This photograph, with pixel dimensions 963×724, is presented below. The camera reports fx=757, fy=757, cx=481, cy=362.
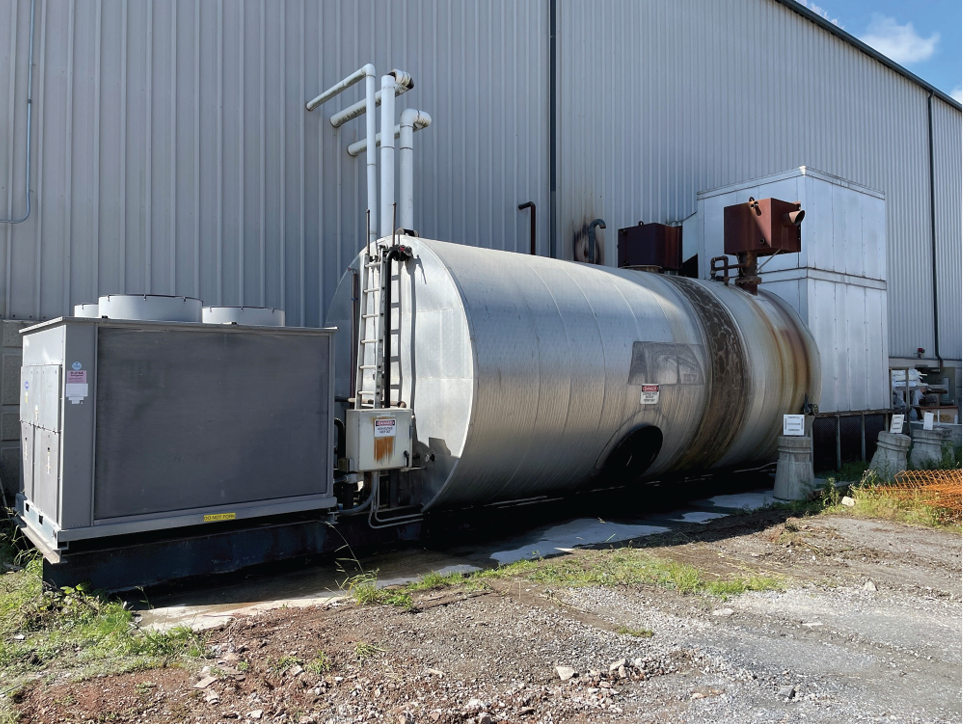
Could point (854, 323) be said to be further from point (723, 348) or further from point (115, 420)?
point (115, 420)

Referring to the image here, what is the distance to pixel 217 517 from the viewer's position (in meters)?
6.39

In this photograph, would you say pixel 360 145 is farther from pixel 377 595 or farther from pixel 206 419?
pixel 377 595

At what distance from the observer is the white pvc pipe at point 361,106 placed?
10.2 m

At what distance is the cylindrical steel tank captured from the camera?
765cm

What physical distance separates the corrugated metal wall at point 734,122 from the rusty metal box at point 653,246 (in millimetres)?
1005

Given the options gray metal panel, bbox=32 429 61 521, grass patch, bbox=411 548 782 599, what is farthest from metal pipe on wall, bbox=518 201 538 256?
gray metal panel, bbox=32 429 61 521

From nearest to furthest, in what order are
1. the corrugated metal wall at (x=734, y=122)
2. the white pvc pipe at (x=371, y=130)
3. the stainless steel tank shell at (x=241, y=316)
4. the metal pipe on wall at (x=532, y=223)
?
the stainless steel tank shell at (x=241, y=316)
the white pvc pipe at (x=371, y=130)
the metal pipe on wall at (x=532, y=223)
the corrugated metal wall at (x=734, y=122)

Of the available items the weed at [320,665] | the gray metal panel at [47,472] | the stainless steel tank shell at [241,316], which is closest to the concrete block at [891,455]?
the stainless steel tank shell at [241,316]

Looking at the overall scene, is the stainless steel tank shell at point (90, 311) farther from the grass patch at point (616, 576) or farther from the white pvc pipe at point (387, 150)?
the white pvc pipe at point (387, 150)

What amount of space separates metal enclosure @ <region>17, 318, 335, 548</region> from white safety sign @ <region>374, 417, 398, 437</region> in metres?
0.61

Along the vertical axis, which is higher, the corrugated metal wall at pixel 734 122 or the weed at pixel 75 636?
the corrugated metal wall at pixel 734 122

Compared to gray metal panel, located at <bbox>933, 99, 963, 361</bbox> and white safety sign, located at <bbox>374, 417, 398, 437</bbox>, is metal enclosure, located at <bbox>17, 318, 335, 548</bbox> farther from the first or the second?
gray metal panel, located at <bbox>933, 99, 963, 361</bbox>

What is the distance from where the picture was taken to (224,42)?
33.8 ft

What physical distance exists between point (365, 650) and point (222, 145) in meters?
7.76
